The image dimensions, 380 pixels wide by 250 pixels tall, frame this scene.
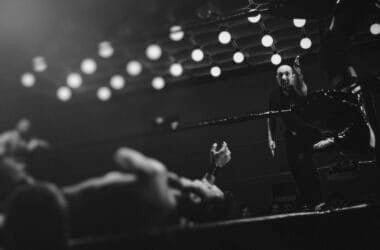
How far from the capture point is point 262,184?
7125mm

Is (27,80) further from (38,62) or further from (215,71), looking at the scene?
(215,71)

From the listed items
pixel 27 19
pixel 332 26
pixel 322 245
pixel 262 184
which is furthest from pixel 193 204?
pixel 262 184

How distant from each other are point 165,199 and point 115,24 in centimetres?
192

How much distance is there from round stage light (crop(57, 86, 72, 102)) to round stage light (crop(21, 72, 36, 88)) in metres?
0.35

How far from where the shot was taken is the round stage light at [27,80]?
3756 millimetres

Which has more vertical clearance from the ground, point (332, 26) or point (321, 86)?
point (321, 86)

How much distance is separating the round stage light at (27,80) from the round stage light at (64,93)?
346mm

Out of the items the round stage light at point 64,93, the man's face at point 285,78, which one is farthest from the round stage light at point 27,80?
the man's face at point 285,78

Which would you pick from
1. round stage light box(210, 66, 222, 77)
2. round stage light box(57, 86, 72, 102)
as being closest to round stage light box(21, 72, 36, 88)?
round stage light box(57, 86, 72, 102)

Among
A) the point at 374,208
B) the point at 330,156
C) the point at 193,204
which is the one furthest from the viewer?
the point at 330,156

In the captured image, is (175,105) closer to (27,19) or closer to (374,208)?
(27,19)

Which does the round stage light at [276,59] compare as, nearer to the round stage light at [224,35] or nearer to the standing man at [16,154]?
the round stage light at [224,35]

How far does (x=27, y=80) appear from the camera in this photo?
3.76 m

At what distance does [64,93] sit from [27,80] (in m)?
0.46
